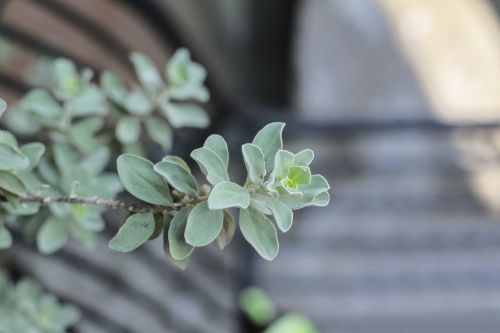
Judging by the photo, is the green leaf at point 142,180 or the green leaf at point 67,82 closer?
the green leaf at point 142,180

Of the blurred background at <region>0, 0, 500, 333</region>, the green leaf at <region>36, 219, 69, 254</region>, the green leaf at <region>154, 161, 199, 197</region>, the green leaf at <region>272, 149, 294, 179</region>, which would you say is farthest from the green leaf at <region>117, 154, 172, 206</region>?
the blurred background at <region>0, 0, 500, 333</region>

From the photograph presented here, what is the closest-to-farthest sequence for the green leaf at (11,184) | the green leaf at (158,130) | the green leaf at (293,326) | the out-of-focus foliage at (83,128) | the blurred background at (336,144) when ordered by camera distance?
1. the green leaf at (11,184)
2. the out-of-focus foliage at (83,128)
3. the green leaf at (158,130)
4. the blurred background at (336,144)
5. the green leaf at (293,326)

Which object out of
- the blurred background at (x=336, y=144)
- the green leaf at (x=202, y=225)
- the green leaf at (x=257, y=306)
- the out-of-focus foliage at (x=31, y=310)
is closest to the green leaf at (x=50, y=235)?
the out-of-focus foliage at (x=31, y=310)

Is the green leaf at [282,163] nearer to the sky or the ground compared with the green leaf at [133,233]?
nearer to the sky

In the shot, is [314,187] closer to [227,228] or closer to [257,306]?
[227,228]

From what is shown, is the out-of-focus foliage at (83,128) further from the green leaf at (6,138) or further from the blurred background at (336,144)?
the blurred background at (336,144)

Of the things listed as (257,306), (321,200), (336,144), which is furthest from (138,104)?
(336,144)
